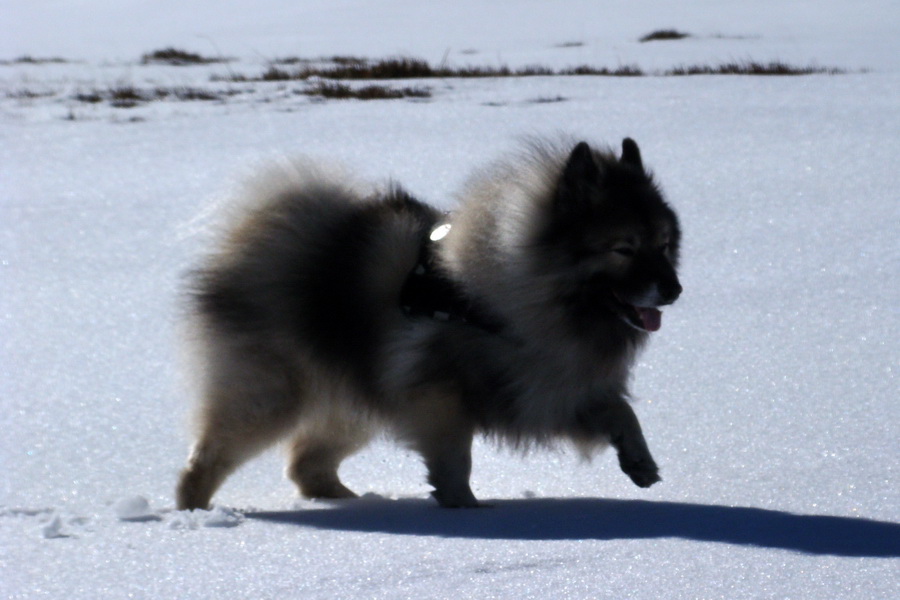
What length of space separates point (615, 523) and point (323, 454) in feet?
5.00

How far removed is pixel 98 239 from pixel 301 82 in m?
6.52

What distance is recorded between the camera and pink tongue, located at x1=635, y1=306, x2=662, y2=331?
3.71 meters

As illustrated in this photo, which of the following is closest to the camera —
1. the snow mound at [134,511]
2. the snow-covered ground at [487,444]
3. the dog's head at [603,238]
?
the snow-covered ground at [487,444]

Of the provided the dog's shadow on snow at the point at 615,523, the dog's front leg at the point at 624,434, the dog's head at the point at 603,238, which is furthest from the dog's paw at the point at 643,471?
the dog's head at the point at 603,238

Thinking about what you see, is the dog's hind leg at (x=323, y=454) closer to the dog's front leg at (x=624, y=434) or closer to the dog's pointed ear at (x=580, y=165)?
the dog's front leg at (x=624, y=434)

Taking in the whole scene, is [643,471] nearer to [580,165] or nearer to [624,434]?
[624,434]

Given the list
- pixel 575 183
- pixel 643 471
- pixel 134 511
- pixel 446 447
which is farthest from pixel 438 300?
pixel 134 511

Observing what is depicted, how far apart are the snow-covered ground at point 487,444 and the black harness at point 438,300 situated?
624mm

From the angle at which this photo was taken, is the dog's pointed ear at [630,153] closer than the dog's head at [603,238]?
No

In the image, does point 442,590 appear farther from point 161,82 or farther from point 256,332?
point 161,82

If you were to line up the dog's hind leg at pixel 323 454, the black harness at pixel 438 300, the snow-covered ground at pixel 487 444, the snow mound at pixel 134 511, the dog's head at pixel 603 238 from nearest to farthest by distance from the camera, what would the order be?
the snow-covered ground at pixel 487 444, the snow mound at pixel 134 511, the dog's head at pixel 603 238, the black harness at pixel 438 300, the dog's hind leg at pixel 323 454

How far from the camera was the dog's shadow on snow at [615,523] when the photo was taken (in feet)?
9.57

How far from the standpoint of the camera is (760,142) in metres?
9.03

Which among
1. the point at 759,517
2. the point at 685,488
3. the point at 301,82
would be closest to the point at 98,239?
the point at 685,488
